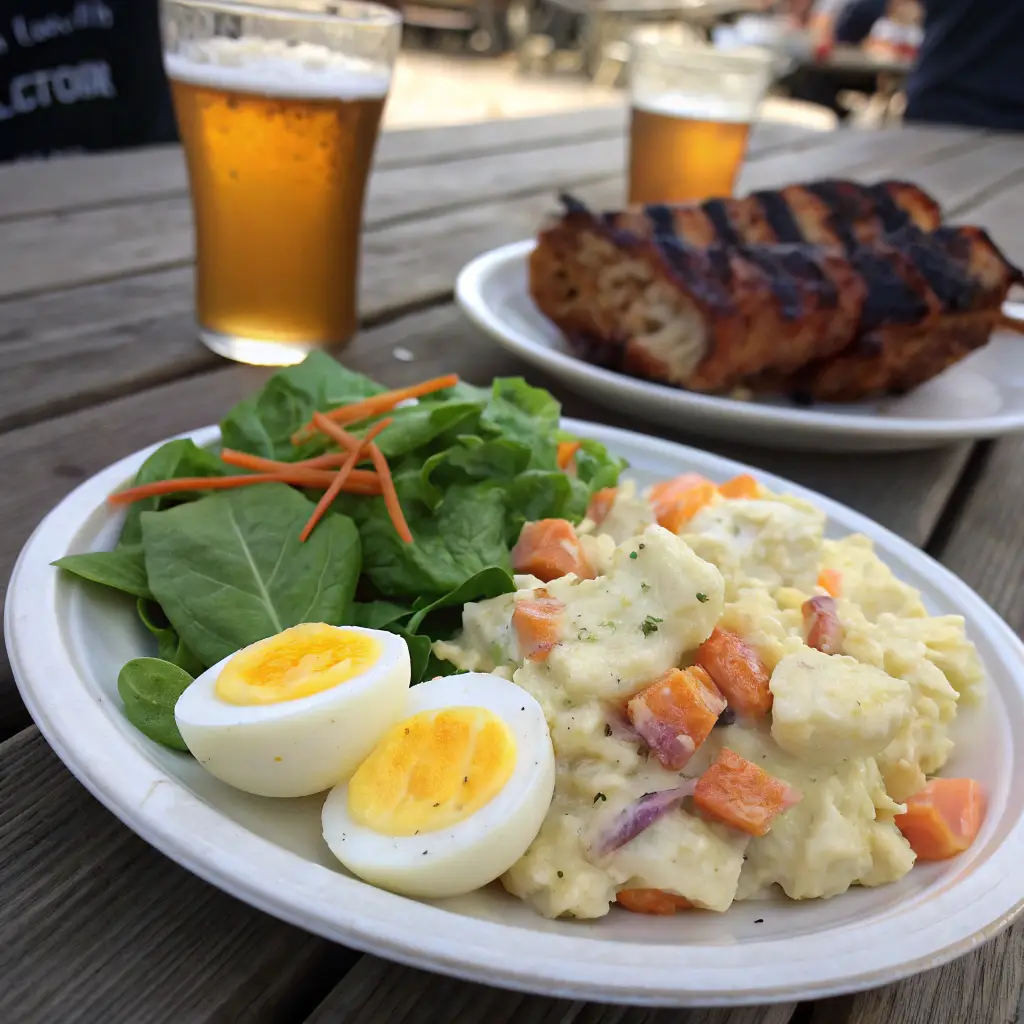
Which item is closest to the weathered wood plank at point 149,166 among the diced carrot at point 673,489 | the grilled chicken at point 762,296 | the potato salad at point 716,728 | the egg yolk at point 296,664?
the grilled chicken at point 762,296

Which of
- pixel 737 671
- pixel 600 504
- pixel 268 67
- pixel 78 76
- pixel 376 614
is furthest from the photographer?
pixel 78 76

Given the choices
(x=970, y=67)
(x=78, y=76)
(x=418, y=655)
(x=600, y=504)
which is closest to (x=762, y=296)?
(x=600, y=504)

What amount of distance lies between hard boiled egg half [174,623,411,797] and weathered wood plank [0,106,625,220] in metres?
2.24

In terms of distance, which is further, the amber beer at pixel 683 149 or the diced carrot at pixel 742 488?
the amber beer at pixel 683 149

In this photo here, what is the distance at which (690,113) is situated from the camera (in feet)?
9.66

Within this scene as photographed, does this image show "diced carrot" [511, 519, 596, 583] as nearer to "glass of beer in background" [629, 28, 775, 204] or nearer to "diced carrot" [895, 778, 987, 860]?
"diced carrot" [895, 778, 987, 860]

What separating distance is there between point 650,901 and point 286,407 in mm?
930

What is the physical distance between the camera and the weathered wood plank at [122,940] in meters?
0.84

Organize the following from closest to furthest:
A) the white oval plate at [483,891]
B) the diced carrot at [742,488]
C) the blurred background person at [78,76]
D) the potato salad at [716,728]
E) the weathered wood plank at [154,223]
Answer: the white oval plate at [483,891]
the potato salad at [716,728]
the diced carrot at [742,488]
the weathered wood plank at [154,223]
the blurred background person at [78,76]

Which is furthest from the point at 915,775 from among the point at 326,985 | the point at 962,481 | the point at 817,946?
the point at 962,481

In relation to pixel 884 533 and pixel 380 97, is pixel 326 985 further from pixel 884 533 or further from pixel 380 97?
pixel 380 97

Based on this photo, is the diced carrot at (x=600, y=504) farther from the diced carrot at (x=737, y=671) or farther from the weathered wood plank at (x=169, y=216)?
the weathered wood plank at (x=169, y=216)

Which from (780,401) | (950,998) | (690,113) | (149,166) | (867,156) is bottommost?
(867,156)

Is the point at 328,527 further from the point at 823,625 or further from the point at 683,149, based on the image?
the point at 683,149
